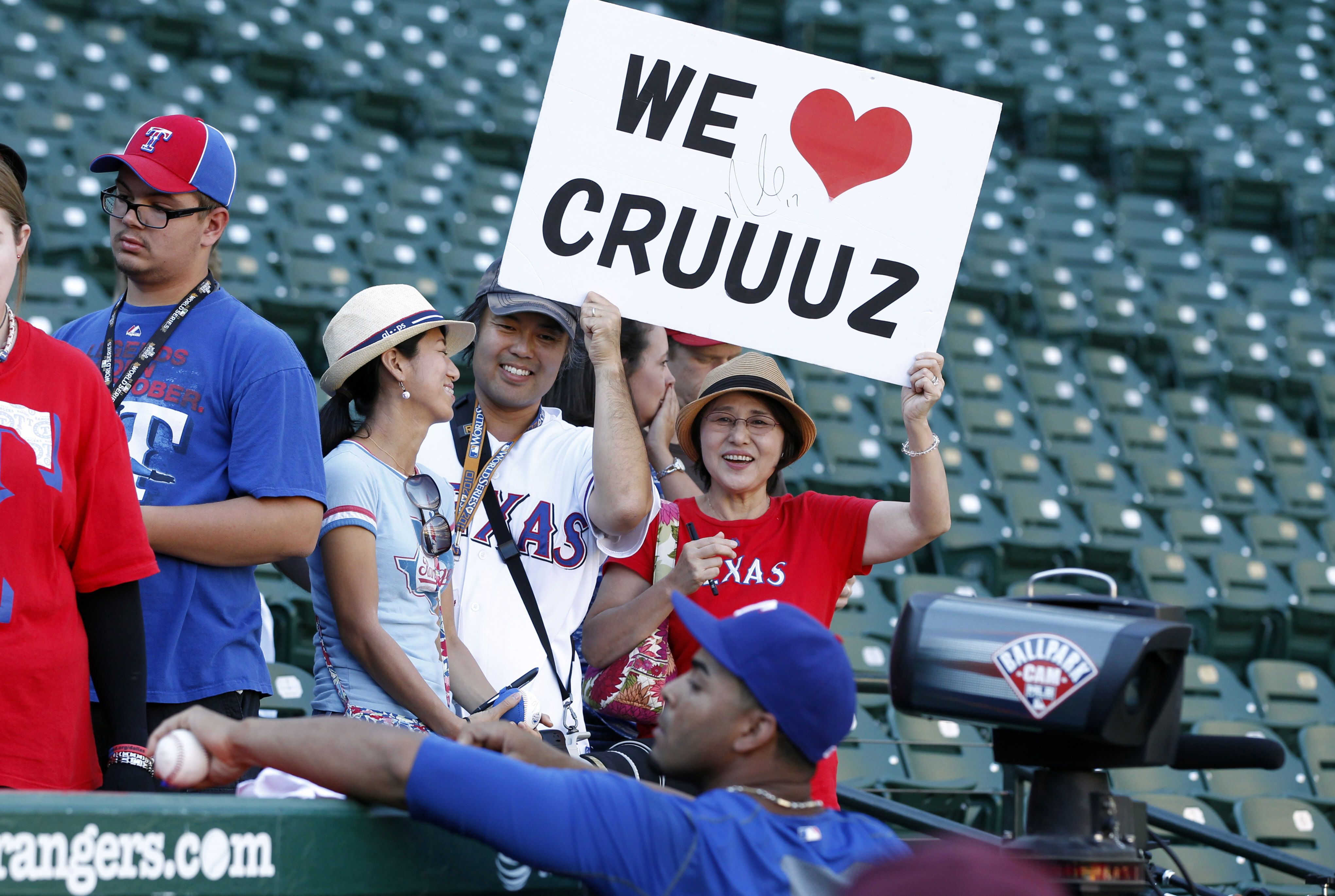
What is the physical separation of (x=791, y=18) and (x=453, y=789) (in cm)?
1320

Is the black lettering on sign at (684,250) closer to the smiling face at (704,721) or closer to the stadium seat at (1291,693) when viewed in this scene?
the smiling face at (704,721)

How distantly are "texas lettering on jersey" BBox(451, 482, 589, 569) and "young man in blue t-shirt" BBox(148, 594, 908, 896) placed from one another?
885 mm

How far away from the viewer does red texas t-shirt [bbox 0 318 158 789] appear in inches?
75.9

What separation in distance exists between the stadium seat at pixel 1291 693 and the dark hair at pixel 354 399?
4962 mm

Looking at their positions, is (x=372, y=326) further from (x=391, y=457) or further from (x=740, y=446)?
(x=740, y=446)

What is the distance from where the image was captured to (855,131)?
9.80 ft

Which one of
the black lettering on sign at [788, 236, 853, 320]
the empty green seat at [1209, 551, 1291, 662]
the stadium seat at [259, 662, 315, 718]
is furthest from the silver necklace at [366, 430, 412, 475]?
the empty green seat at [1209, 551, 1291, 662]

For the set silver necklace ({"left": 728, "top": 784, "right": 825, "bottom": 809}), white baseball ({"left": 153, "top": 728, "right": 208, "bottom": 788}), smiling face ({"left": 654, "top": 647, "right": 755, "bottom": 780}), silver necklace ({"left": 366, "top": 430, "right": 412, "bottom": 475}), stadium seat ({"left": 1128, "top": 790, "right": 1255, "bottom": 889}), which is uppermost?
silver necklace ({"left": 366, "top": 430, "right": 412, "bottom": 475})

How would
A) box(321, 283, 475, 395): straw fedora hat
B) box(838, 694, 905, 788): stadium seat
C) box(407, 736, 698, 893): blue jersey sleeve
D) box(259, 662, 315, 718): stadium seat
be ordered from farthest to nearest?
box(838, 694, 905, 788): stadium seat
box(259, 662, 315, 718): stadium seat
box(321, 283, 475, 395): straw fedora hat
box(407, 736, 698, 893): blue jersey sleeve

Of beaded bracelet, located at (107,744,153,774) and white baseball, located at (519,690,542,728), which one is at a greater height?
white baseball, located at (519,690,542,728)

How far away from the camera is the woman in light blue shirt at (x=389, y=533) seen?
238cm

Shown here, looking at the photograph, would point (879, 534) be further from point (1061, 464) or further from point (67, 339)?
point (1061, 464)

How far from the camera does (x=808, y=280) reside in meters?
2.94

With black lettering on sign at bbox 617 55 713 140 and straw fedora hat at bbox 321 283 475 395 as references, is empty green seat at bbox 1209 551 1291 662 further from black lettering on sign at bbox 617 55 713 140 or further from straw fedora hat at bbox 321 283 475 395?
straw fedora hat at bbox 321 283 475 395
